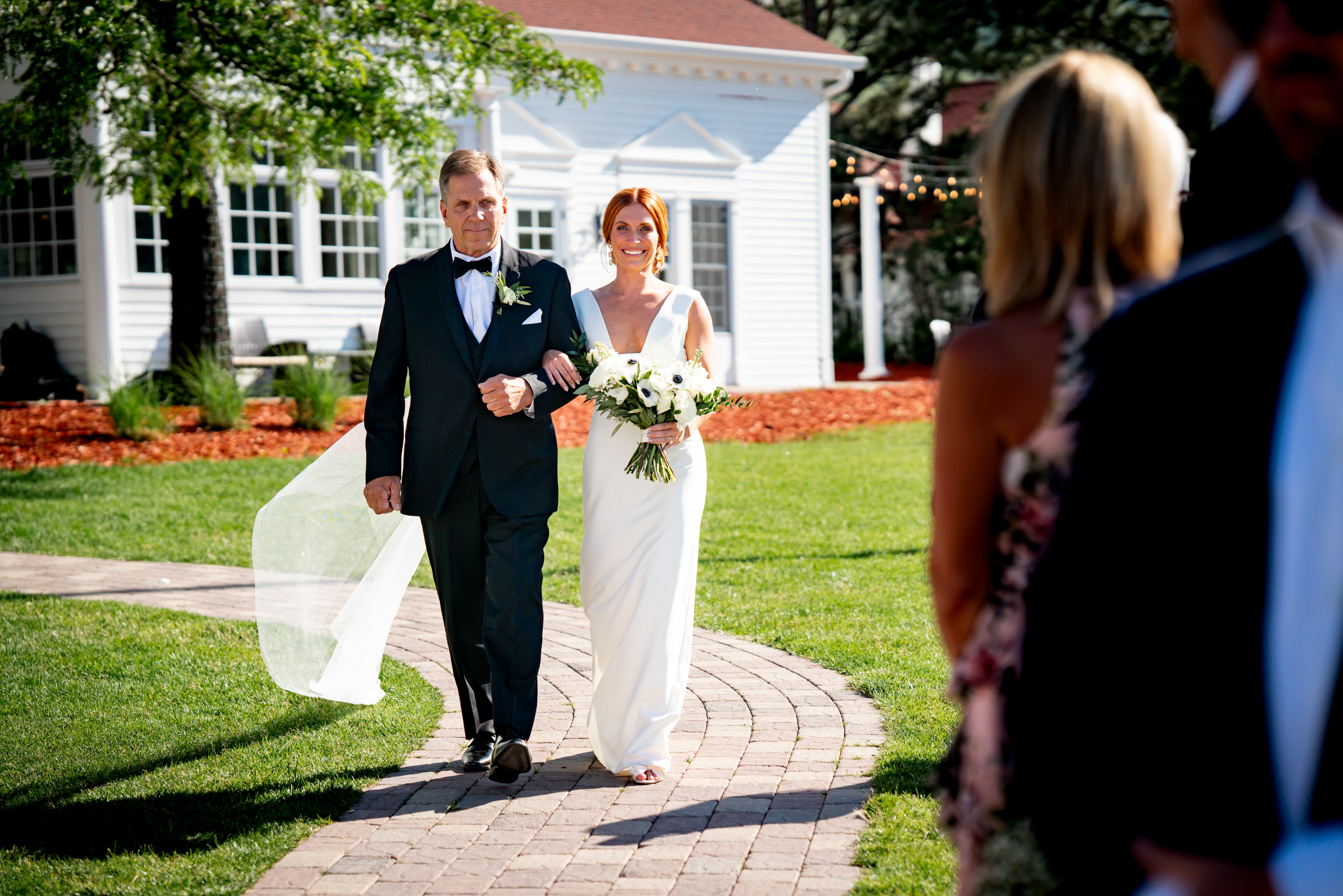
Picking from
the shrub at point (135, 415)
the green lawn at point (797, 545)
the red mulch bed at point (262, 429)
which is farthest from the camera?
the shrub at point (135, 415)

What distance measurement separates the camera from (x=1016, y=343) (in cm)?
202

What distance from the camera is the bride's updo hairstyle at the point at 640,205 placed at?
5.59 meters

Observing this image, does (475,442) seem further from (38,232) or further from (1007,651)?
(38,232)

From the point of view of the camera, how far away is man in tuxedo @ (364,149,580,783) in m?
5.12

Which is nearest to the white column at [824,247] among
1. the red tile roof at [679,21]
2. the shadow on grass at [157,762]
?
the red tile roof at [679,21]

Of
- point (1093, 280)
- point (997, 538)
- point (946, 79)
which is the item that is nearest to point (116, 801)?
point (997, 538)

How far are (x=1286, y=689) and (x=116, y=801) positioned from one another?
4442mm

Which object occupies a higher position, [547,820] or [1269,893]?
[1269,893]

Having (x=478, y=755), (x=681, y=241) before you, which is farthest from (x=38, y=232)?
(x=478, y=755)

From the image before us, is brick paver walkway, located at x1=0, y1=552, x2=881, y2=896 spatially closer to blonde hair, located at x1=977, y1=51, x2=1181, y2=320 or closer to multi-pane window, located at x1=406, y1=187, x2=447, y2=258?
blonde hair, located at x1=977, y1=51, x2=1181, y2=320

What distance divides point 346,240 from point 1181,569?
19555mm

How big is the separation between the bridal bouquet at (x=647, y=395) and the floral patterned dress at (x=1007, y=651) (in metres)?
3.07

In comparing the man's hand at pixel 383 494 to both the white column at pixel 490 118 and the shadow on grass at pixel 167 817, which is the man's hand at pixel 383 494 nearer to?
the shadow on grass at pixel 167 817

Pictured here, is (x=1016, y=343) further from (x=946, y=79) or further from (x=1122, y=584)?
(x=946, y=79)
